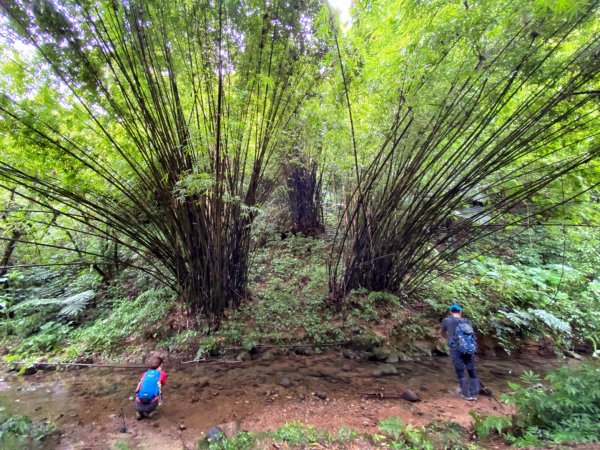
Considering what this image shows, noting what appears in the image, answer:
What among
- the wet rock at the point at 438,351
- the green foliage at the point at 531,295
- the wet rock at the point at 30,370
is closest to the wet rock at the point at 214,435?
the wet rock at the point at 438,351

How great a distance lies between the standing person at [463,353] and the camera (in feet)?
9.08

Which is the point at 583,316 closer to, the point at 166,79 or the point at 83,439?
the point at 83,439

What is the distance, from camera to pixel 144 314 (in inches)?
163

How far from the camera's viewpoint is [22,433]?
7.00 feet

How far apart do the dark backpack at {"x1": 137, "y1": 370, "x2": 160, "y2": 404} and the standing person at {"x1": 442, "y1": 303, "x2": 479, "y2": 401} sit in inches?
109

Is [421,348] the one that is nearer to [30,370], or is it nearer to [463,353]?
[463,353]

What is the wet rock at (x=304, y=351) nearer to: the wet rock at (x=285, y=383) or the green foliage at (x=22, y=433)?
the wet rock at (x=285, y=383)

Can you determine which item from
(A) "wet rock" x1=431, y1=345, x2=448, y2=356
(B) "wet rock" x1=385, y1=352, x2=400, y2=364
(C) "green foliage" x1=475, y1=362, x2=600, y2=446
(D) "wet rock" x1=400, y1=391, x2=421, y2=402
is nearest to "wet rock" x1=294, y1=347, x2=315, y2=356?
(B) "wet rock" x1=385, y1=352, x2=400, y2=364

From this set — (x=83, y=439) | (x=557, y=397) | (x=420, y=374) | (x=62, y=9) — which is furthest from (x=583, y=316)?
(x=62, y=9)

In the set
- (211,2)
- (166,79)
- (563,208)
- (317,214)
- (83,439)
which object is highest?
(211,2)

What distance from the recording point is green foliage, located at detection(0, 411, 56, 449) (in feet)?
6.54

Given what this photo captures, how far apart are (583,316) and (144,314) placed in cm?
614

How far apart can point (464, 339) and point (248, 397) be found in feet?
7.05

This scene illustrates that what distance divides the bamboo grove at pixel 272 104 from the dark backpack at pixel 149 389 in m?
1.15
